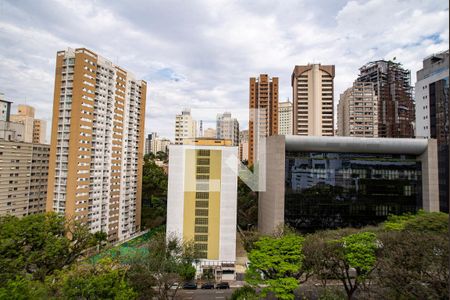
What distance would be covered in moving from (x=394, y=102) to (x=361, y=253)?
764 inches

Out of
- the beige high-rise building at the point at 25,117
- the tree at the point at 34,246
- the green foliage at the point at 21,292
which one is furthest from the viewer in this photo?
the beige high-rise building at the point at 25,117

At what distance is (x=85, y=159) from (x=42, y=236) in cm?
525

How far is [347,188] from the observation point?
31.8 ft

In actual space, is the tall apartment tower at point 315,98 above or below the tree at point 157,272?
above

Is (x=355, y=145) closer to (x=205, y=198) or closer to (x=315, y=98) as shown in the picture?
(x=205, y=198)

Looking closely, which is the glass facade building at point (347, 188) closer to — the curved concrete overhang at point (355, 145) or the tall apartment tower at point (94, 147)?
the curved concrete overhang at point (355, 145)

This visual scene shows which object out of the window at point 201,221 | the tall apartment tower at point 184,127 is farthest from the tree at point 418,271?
the tall apartment tower at point 184,127

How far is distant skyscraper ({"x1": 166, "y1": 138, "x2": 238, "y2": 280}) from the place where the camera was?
8.52m

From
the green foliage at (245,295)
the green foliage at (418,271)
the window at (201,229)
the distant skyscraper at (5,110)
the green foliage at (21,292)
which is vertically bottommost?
the green foliage at (245,295)

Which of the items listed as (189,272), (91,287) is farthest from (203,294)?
(91,287)

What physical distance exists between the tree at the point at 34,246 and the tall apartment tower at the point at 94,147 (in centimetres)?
312

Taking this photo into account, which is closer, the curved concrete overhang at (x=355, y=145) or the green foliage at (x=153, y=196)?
the curved concrete overhang at (x=355, y=145)

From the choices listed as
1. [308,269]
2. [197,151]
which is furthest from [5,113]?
[308,269]

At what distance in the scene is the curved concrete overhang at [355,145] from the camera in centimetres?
944
